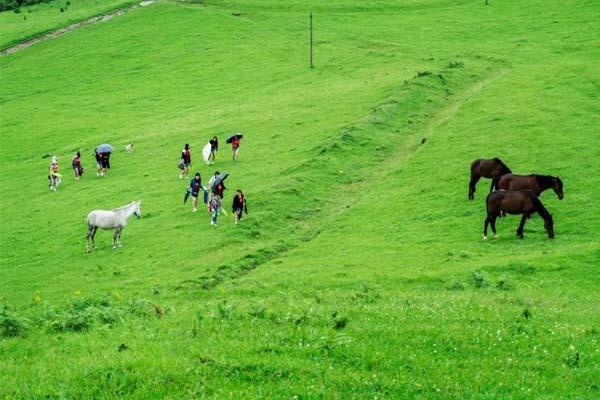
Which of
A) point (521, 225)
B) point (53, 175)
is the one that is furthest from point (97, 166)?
point (521, 225)

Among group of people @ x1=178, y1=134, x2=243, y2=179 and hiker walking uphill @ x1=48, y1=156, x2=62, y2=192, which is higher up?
group of people @ x1=178, y1=134, x2=243, y2=179

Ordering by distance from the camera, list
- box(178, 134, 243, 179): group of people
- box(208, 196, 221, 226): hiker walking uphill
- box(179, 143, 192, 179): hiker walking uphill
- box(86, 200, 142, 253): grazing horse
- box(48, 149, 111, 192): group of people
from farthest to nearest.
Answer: box(48, 149, 111, 192): group of people → box(178, 134, 243, 179): group of people → box(179, 143, 192, 179): hiker walking uphill → box(208, 196, 221, 226): hiker walking uphill → box(86, 200, 142, 253): grazing horse

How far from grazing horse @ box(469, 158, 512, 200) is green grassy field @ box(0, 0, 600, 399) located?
0.92 m

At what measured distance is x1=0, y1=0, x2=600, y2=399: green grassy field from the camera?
A: 1497cm

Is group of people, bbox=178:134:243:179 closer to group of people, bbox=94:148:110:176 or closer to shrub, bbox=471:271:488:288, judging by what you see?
group of people, bbox=94:148:110:176

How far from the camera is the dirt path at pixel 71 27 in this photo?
104m

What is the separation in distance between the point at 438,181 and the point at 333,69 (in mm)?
41879

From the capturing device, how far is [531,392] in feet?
44.5

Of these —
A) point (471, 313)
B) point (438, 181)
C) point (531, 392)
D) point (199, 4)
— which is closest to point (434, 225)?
point (438, 181)

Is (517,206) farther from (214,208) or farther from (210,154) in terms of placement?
(210,154)

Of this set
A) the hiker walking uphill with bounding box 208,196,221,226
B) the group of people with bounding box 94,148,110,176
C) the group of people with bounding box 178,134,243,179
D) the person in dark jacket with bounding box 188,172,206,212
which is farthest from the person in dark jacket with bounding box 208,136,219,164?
the hiker walking uphill with bounding box 208,196,221,226

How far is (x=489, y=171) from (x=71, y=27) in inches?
3480

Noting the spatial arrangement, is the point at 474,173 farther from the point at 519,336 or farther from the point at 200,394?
the point at 200,394

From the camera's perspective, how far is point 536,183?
35219 mm
